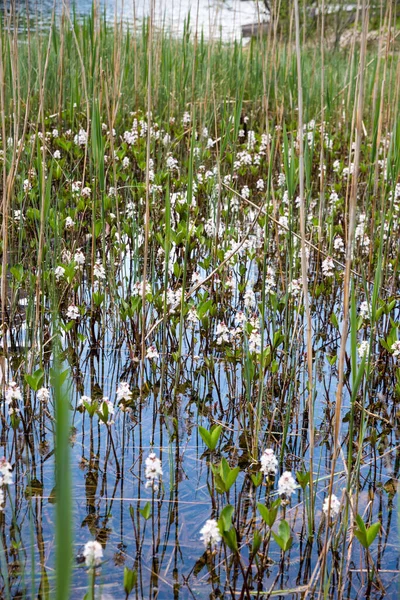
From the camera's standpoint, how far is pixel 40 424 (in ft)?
8.03

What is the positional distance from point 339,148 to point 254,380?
14.2 ft


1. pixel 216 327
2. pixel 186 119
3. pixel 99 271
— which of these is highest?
pixel 186 119

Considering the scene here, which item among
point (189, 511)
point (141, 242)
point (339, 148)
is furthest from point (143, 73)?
point (189, 511)

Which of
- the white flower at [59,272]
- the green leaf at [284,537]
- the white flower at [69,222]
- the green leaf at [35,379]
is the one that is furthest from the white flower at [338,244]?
the green leaf at [284,537]

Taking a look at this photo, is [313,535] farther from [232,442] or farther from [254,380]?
[254,380]

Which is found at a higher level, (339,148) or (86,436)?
(339,148)

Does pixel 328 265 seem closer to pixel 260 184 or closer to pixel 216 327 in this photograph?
pixel 216 327

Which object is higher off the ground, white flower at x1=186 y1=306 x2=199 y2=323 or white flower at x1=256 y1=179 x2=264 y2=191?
white flower at x1=256 y1=179 x2=264 y2=191

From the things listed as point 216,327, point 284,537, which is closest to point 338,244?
point 216,327

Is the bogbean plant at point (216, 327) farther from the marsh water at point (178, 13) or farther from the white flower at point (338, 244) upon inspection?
the marsh water at point (178, 13)

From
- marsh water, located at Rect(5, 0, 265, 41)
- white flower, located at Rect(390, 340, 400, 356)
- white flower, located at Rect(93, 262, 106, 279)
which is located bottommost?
white flower, located at Rect(390, 340, 400, 356)

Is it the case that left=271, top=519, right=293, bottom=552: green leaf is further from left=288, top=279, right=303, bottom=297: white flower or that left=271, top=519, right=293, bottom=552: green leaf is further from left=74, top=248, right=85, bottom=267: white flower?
left=74, top=248, right=85, bottom=267: white flower

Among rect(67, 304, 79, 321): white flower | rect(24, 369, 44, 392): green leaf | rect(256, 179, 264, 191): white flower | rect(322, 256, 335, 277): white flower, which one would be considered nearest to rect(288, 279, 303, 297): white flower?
rect(322, 256, 335, 277): white flower

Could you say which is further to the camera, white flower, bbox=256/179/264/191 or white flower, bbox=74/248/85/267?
white flower, bbox=256/179/264/191
